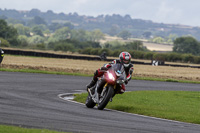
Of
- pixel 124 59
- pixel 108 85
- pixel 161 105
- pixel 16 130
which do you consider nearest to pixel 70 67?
pixel 161 105

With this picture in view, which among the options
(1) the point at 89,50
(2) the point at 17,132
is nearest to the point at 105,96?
(2) the point at 17,132

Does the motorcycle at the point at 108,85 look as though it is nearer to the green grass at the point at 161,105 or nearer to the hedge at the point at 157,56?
the green grass at the point at 161,105

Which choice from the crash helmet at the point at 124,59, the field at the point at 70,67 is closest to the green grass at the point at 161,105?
the crash helmet at the point at 124,59

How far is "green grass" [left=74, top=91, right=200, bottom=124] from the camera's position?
14.0 meters

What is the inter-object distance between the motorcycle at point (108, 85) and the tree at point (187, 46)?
439ft

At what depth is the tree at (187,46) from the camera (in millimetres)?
147125

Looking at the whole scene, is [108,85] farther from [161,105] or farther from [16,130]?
[16,130]

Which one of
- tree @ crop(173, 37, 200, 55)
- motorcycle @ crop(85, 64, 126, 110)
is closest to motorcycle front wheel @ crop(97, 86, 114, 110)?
motorcycle @ crop(85, 64, 126, 110)

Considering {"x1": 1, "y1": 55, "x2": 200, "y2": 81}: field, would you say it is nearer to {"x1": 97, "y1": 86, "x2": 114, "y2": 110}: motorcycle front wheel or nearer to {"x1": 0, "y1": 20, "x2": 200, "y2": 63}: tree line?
{"x1": 97, "y1": 86, "x2": 114, "y2": 110}: motorcycle front wheel

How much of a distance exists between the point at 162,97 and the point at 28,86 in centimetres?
569

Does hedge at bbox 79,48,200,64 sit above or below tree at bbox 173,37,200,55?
above

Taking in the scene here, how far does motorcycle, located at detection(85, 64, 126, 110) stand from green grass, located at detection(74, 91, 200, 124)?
98 cm

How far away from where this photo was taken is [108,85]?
14.2 meters

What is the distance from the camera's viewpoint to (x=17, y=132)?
848 cm
